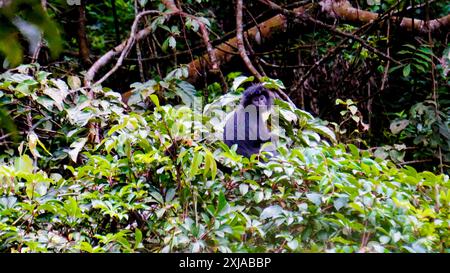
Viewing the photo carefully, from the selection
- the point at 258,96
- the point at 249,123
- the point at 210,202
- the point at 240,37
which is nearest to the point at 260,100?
the point at 258,96

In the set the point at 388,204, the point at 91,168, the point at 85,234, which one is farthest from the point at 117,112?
the point at 388,204

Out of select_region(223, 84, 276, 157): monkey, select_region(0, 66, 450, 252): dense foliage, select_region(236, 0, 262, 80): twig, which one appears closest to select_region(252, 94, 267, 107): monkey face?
select_region(223, 84, 276, 157): monkey

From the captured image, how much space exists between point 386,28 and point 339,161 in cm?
278

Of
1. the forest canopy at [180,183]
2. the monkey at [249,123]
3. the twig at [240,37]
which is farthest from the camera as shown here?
the monkey at [249,123]

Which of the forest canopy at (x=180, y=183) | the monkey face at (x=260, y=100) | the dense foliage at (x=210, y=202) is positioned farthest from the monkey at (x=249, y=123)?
the dense foliage at (x=210, y=202)

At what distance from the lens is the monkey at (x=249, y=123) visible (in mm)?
4395

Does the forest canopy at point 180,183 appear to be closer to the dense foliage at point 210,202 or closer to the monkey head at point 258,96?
the dense foliage at point 210,202

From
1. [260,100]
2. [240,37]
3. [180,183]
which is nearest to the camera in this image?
[180,183]

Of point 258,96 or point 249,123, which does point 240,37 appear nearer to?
point 258,96

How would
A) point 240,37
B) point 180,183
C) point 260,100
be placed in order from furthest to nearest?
point 260,100 → point 240,37 → point 180,183

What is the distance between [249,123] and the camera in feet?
14.8

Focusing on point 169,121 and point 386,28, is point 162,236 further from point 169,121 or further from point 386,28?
point 386,28

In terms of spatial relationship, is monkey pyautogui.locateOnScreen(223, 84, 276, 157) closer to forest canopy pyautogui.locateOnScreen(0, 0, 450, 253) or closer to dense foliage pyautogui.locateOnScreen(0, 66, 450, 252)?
forest canopy pyautogui.locateOnScreen(0, 0, 450, 253)

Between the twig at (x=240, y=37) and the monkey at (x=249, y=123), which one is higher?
the twig at (x=240, y=37)
